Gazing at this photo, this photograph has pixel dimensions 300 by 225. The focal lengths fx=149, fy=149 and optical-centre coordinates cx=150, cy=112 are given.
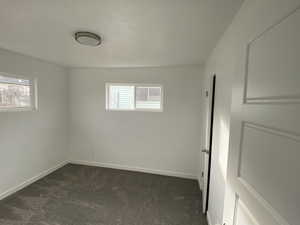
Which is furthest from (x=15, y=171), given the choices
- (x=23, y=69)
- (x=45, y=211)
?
(x=23, y=69)

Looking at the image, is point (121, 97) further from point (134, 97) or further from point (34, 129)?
point (34, 129)

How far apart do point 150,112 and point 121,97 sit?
2.64 ft

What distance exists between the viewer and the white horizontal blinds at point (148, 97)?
3350 millimetres

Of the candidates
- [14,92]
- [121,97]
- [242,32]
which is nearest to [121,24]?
→ [242,32]

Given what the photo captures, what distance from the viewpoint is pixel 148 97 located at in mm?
3398

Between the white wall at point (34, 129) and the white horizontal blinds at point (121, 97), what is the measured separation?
1.12 metres

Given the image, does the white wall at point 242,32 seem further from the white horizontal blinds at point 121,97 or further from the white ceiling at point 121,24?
the white horizontal blinds at point 121,97

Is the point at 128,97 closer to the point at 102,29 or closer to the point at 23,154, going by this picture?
the point at 102,29

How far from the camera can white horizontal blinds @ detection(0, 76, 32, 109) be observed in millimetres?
2381

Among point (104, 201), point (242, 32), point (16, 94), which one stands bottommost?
point (104, 201)

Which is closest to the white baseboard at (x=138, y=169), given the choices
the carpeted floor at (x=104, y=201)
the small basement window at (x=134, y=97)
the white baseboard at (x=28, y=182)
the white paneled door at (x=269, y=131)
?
the carpeted floor at (x=104, y=201)

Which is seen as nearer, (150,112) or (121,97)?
(150,112)

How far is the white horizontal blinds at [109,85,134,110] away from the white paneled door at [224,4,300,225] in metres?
2.77

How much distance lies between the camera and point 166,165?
11.0ft
